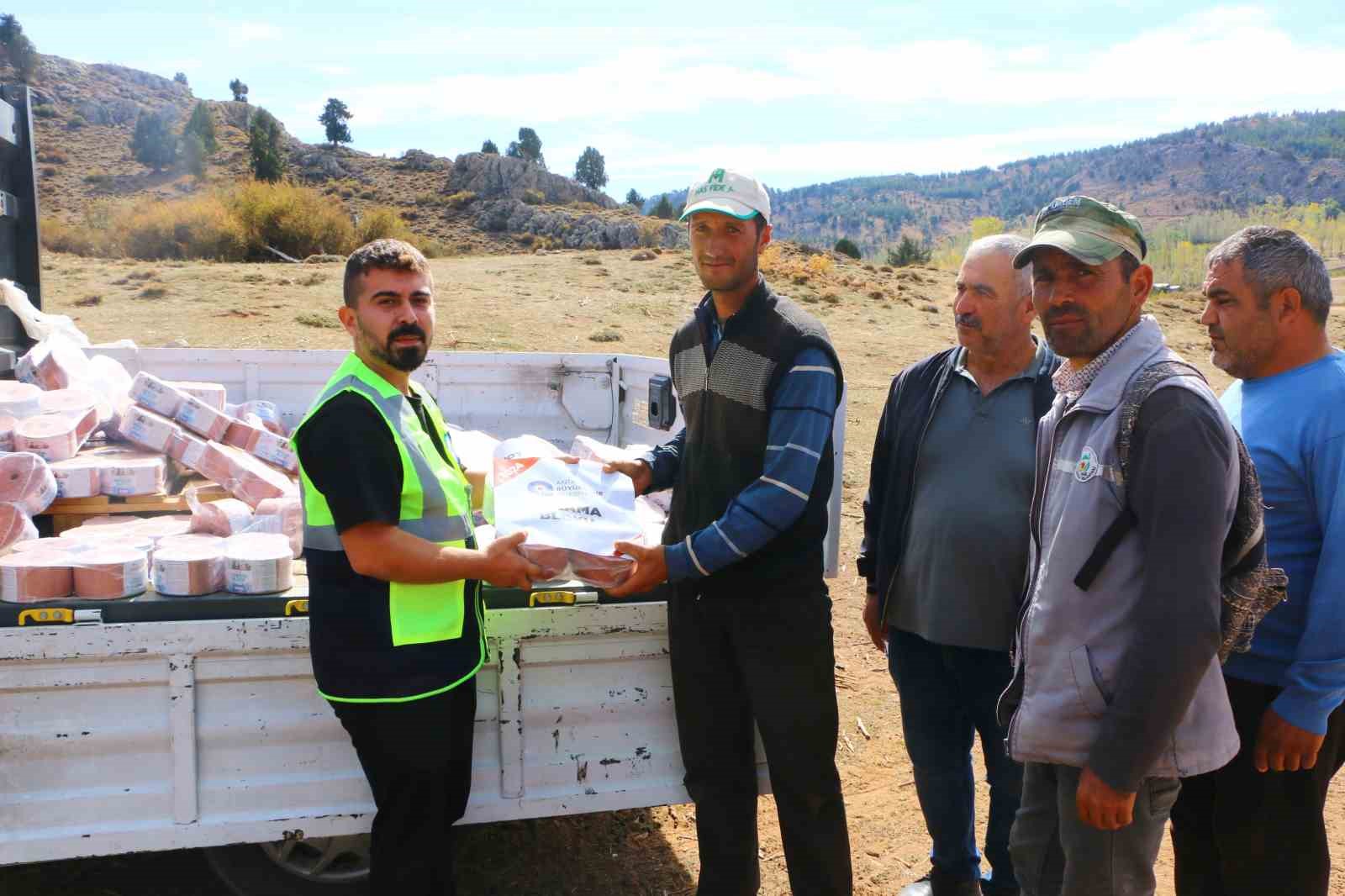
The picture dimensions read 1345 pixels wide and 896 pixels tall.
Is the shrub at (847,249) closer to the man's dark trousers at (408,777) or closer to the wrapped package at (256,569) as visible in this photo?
the wrapped package at (256,569)

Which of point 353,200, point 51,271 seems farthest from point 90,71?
point 51,271

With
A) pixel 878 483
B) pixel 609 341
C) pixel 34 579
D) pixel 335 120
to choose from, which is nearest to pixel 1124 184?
pixel 335 120

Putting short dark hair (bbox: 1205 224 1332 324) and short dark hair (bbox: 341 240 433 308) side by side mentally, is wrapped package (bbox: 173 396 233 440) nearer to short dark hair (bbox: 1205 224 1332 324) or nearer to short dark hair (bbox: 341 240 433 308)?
short dark hair (bbox: 341 240 433 308)

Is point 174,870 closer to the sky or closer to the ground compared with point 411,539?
closer to the ground

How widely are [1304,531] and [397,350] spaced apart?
2.02m

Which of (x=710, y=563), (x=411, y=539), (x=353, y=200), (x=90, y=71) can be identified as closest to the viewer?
(x=411, y=539)

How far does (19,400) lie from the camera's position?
3463 millimetres

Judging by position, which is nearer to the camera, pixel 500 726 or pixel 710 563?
pixel 710 563

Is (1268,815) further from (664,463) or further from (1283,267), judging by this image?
(664,463)

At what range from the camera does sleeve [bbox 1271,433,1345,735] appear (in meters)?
2.08

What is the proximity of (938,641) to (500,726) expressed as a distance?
1.19m

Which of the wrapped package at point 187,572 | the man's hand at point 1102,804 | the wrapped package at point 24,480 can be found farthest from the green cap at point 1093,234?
the wrapped package at point 24,480

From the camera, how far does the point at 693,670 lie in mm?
2604

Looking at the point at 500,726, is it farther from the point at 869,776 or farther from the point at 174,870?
the point at 869,776
